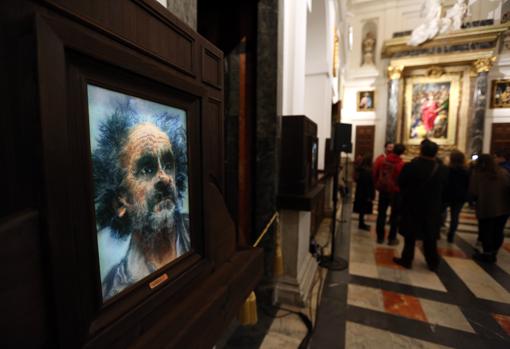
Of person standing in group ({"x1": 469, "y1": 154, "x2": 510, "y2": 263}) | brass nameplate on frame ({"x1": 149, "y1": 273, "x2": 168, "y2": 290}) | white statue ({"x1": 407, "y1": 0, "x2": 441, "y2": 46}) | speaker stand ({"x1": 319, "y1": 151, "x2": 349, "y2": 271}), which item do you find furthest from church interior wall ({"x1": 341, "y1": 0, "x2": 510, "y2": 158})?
brass nameplate on frame ({"x1": 149, "y1": 273, "x2": 168, "y2": 290})

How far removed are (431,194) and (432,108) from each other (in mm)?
11451

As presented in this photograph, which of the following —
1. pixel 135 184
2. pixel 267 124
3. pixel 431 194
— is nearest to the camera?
pixel 135 184

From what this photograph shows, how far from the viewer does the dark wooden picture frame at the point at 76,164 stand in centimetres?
42

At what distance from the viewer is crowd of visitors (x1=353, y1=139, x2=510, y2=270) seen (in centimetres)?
311

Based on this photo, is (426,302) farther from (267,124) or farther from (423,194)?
(267,124)

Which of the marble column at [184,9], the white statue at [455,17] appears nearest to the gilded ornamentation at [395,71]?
the white statue at [455,17]

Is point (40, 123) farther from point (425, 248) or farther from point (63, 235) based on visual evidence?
point (425, 248)

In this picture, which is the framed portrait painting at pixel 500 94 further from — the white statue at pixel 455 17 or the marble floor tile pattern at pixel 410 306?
the marble floor tile pattern at pixel 410 306

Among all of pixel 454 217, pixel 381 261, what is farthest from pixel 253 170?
pixel 454 217

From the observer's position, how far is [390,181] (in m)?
4.05

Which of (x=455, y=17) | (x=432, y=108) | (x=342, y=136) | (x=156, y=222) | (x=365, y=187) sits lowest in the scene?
(x=365, y=187)

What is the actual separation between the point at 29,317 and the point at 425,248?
13.6 ft

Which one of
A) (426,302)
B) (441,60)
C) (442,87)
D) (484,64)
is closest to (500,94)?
(484,64)

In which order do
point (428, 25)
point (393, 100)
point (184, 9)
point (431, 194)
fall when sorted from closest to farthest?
point (184, 9) < point (431, 194) < point (428, 25) < point (393, 100)
